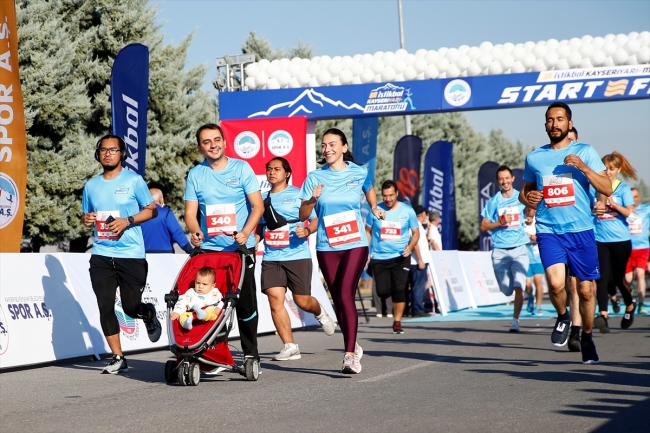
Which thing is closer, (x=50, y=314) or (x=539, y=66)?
(x=50, y=314)

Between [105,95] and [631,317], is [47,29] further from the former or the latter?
[631,317]

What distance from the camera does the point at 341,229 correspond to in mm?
8750

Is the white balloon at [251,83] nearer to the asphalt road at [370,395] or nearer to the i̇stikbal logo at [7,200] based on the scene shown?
the i̇stikbal logo at [7,200]

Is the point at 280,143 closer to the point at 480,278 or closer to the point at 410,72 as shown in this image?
the point at 410,72

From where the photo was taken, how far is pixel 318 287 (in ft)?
51.2

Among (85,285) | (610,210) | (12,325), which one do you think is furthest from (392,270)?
(12,325)

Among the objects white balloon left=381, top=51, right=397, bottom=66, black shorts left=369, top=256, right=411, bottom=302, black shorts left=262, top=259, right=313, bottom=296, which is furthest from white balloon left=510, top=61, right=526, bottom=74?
black shorts left=262, top=259, right=313, bottom=296

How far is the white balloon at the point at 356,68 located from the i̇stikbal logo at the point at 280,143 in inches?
100.0

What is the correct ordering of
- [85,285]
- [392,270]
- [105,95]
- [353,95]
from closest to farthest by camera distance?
1. [85,285]
2. [392,270]
3. [353,95]
4. [105,95]

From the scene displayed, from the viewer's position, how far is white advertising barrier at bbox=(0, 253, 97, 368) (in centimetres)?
977

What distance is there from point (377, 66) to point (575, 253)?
36.3ft

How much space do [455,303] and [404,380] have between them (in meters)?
13.0

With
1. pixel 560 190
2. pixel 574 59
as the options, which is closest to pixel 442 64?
pixel 574 59

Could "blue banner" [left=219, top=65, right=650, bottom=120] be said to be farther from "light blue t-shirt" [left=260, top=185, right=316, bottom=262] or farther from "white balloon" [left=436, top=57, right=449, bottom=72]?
"light blue t-shirt" [left=260, top=185, right=316, bottom=262]
